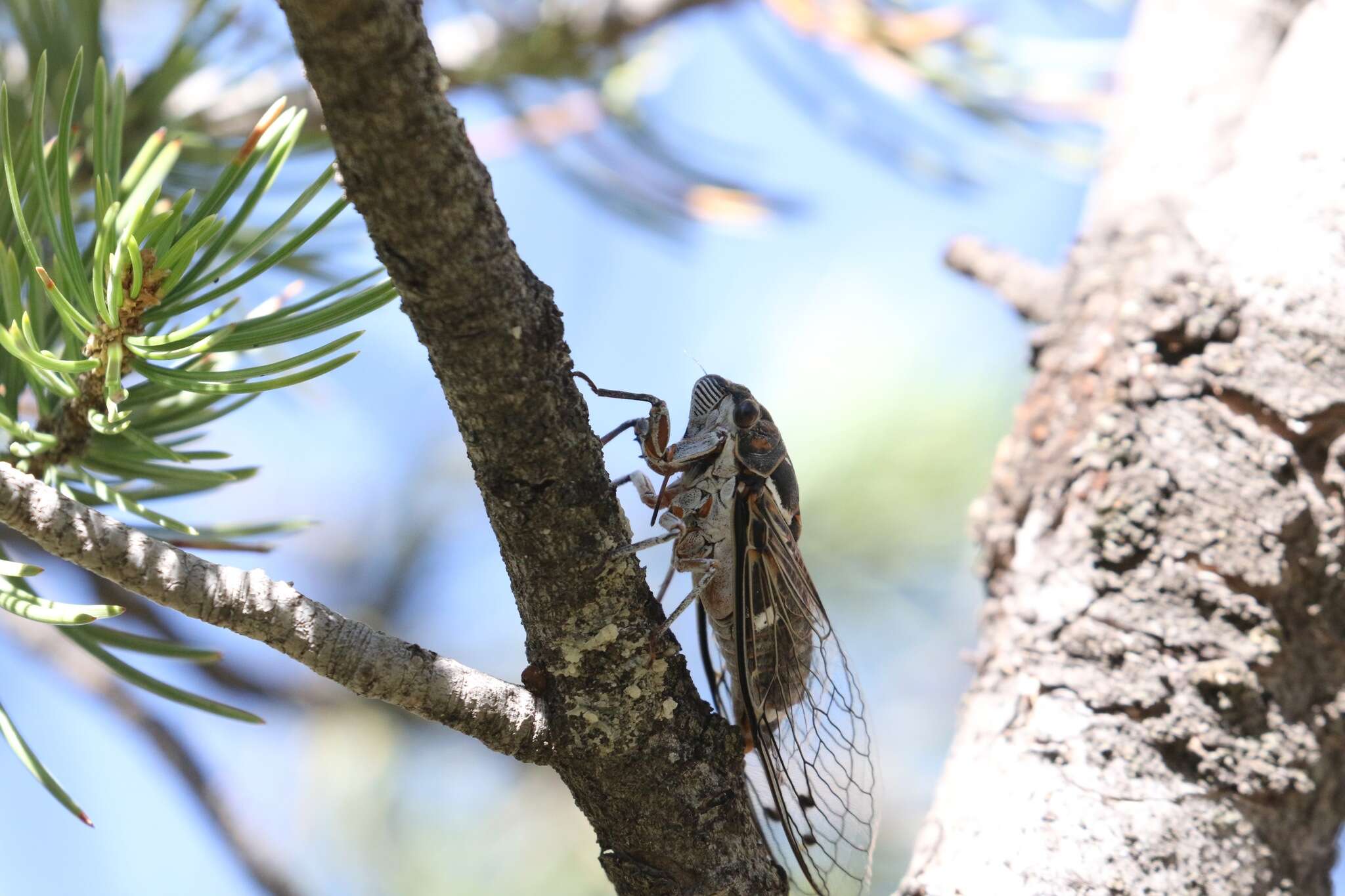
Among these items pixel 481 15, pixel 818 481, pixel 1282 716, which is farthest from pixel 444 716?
pixel 818 481

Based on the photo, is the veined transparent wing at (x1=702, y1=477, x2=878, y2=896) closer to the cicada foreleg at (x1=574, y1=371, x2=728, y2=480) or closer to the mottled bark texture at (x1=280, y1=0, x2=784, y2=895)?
the cicada foreleg at (x1=574, y1=371, x2=728, y2=480)

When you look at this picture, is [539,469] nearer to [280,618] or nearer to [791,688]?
[280,618]

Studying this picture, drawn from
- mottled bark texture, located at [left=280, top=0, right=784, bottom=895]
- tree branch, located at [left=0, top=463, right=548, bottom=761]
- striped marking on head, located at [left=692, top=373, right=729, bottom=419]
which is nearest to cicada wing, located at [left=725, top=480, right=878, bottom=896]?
striped marking on head, located at [left=692, top=373, right=729, bottom=419]

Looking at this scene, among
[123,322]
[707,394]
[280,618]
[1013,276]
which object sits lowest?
[280,618]

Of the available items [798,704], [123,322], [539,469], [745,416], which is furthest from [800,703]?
[123,322]

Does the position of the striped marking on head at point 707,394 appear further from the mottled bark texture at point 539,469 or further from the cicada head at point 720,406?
the mottled bark texture at point 539,469

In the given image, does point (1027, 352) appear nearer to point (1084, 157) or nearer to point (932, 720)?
point (1084, 157)
